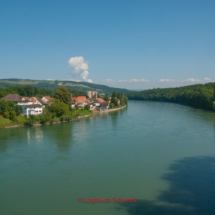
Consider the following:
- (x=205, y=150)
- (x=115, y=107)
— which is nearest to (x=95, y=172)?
(x=205, y=150)

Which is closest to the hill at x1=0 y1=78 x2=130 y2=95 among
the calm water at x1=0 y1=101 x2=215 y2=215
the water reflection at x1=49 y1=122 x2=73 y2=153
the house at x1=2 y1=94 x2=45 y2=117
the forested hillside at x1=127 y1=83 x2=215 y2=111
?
the forested hillside at x1=127 y1=83 x2=215 y2=111

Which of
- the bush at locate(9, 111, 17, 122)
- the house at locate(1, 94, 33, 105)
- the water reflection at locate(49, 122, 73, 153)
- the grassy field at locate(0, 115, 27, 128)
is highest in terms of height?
the house at locate(1, 94, 33, 105)

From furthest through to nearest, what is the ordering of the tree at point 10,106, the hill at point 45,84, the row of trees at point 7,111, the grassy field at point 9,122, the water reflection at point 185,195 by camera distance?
the hill at point 45,84
the tree at point 10,106
the row of trees at point 7,111
the grassy field at point 9,122
the water reflection at point 185,195

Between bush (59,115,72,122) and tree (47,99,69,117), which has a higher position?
tree (47,99,69,117)

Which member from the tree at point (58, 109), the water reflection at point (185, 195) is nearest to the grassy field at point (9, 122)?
the tree at point (58, 109)

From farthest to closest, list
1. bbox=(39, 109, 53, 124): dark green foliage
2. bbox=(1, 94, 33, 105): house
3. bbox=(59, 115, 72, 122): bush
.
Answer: bbox=(1, 94, 33, 105): house → bbox=(59, 115, 72, 122): bush → bbox=(39, 109, 53, 124): dark green foliage

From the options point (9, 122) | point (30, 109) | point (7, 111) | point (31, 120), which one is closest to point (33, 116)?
point (31, 120)

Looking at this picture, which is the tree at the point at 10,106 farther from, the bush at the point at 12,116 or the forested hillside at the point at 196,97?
the forested hillside at the point at 196,97

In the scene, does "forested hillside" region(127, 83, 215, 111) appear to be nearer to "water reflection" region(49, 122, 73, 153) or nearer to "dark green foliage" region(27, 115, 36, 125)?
"water reflection" region(49, 122, 73, 153)

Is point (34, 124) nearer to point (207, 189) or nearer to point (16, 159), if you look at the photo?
point (16, 159)
